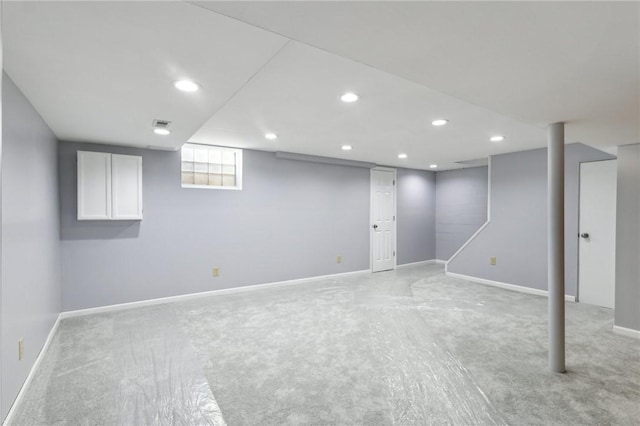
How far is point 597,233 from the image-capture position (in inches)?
169

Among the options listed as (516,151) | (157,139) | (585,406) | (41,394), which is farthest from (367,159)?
(41,394)

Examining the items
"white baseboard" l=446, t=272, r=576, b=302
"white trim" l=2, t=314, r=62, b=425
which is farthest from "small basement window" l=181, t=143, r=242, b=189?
"white baseboard" l=446, t=272, r=576, b=302

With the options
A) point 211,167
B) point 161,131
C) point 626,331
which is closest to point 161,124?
point 161,131

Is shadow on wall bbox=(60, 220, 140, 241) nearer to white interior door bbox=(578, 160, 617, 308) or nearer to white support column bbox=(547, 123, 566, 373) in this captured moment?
white support column bbox=(547, 123, 566, 373)

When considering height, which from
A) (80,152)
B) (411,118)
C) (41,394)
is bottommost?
(41,394)

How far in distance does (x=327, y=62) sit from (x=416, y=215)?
19.2 feet

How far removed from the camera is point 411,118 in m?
3.30

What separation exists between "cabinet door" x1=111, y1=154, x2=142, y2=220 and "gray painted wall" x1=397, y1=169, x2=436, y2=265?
5066 millimetres

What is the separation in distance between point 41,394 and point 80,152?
8.65ft

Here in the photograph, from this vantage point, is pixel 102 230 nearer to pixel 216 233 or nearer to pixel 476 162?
pixel 216 233

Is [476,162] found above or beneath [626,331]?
above

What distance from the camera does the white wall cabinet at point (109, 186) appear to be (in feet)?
12.3

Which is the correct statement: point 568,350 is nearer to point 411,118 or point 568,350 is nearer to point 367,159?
point 411,118

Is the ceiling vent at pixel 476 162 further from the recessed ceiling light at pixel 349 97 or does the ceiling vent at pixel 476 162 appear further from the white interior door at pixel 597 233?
the recessed ceiling light at pixel 349 97
